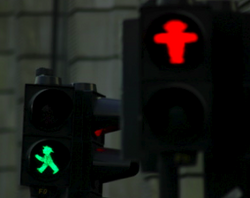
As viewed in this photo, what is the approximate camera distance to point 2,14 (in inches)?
676

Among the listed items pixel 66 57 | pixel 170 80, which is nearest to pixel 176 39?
pixel 170 80

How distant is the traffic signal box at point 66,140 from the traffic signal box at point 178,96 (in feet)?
6.61

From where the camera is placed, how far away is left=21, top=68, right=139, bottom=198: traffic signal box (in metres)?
7.07

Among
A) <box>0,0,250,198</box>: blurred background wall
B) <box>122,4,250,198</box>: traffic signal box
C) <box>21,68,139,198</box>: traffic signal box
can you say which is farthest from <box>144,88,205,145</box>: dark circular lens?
<box>0,0,250,198</box>: blurred background wall

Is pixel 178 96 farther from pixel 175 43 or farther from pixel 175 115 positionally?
pixel 175 43

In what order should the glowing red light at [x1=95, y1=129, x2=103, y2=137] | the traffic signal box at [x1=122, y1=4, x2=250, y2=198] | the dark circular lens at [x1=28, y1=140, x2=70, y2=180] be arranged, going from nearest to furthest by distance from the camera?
1. the traffic signal box at [x1=122, y1=4, x2=250, y2=198]
2. the dark circular lens at [x1=28, y1=140, x2=70, y2=180]
3. the glowing red light at [x1=95, y1=129, x2=103, y2=137]

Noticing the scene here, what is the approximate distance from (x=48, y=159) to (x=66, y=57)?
890 centimetres

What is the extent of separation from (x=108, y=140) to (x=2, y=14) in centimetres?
373

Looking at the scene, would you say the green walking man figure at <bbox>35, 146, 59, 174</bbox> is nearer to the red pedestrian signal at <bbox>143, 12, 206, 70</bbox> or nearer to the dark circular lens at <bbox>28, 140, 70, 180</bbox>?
the dark circular lens at <bbox>28, 140, 70, 180</bbox>

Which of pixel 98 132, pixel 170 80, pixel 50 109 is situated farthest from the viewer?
pixel 98 132

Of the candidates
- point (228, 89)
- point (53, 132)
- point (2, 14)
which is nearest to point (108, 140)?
point (2, 14)

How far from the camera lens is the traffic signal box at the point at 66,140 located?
707 cm

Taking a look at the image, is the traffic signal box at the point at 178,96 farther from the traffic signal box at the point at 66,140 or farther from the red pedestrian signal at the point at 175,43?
the traffic signal box at the point at 66,140

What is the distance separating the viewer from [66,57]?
15922mm
